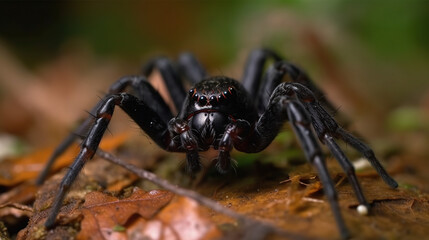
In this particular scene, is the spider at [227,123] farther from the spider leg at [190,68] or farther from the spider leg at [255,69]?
the spider leg at [190,68]

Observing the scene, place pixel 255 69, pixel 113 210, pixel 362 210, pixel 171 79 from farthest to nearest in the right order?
pixel 255 69
pixel 171 79
pixel 113 210
pixel 362 210

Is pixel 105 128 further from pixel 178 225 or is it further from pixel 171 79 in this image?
pixel 171 79

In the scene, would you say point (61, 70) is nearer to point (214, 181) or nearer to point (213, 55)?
point (213, 55)

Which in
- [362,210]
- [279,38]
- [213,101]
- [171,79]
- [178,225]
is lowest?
[362,210]

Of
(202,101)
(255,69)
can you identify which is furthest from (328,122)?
(255,69)

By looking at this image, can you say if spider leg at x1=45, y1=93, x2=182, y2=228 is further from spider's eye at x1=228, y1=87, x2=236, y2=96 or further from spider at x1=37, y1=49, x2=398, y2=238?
spider's eye at x1=228, y1=87, x2=236, y2=96

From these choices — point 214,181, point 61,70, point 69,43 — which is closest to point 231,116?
point 214,181

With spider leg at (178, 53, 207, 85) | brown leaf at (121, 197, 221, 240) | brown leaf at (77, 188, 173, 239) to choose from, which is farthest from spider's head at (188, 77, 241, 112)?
spider leg at (178, 53, 207, 85)

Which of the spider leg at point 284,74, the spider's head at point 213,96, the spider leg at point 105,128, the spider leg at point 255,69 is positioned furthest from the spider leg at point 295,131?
the spider leg at point 255,69
